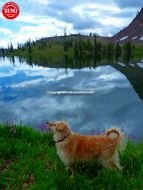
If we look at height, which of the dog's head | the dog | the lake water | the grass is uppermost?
the dog's head

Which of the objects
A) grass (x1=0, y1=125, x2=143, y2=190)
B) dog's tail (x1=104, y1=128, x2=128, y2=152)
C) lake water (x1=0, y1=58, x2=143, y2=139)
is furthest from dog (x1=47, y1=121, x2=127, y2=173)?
lake water (x1=0, y1=58, x2=143, y2=139)

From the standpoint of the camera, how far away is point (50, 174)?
9.76 meters

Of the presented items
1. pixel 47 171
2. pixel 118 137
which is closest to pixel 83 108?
pixel 47 171

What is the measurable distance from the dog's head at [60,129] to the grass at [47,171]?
0.93 m

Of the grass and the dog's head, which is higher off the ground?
the dog's head

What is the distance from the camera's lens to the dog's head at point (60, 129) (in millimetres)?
9547

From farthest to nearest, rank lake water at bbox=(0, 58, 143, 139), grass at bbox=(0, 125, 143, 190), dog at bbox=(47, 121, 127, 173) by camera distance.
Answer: lake water at bbox=(0, 58, 143, 139) < dog at bbox=(47, 121, 127, 173) < grass at bbox=(0, 125, 143, 190)

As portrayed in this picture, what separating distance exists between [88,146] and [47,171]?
1469mm

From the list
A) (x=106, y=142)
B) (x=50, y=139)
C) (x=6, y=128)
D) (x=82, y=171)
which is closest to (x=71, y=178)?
(x=82, y=171)

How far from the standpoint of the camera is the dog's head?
9547 millimetres

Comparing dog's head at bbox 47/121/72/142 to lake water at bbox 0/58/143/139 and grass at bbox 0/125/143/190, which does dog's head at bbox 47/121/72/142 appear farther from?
lake water at bbox 0/58/143/139

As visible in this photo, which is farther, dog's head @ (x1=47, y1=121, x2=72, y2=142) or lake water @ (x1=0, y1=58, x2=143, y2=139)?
lake water @ (x1=0, y1=58, x2=143, y2=139)

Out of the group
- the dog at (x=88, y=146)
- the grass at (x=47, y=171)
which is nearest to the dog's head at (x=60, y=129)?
the dog at (x=88, y=146)

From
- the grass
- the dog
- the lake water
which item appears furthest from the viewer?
the lake water
